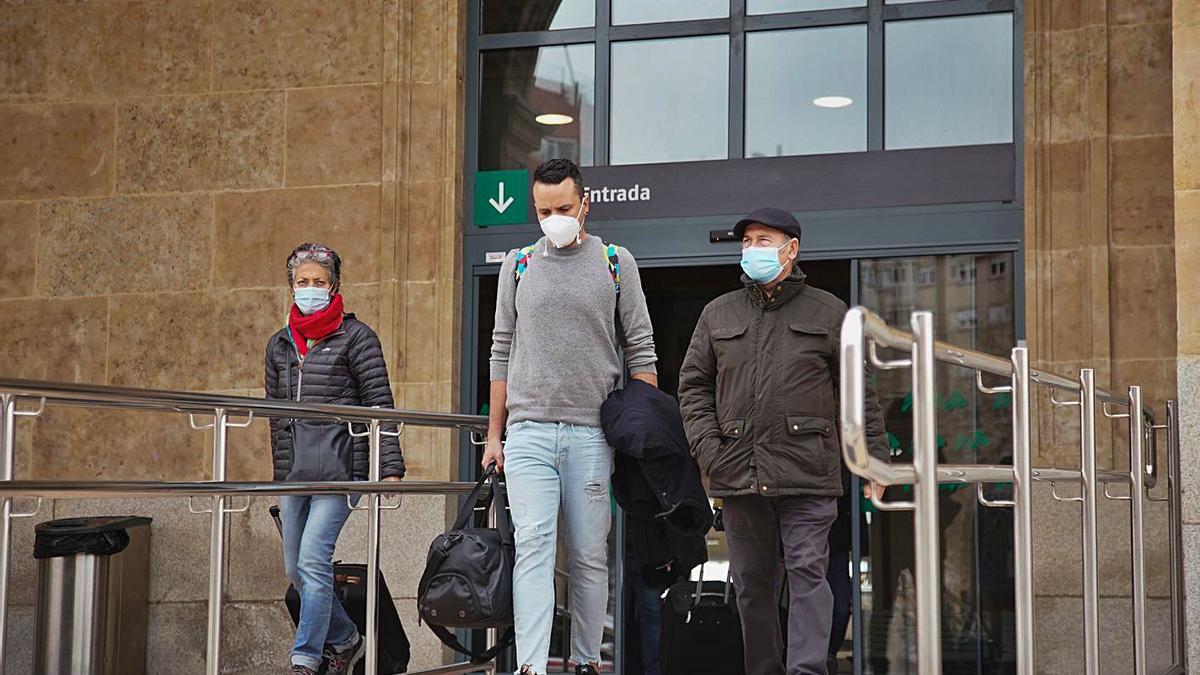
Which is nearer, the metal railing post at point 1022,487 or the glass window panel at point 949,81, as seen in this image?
the metal railing post at point 1022,487

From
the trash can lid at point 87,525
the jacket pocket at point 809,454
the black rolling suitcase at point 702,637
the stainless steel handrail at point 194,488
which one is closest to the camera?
the stainless steel handrail at point 194,488

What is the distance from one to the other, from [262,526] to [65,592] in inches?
47.2

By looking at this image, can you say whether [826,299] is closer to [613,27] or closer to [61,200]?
[613,27]

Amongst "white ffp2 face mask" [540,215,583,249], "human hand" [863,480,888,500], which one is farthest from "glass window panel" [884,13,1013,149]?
"human hand" [863,480,888,500]

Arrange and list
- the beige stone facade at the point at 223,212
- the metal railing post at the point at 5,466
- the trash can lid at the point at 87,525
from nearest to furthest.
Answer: the metal railing post at the point at 5,466 → the trash can lid at the point at 87,525 → the beige stone facade at the point at 223,212

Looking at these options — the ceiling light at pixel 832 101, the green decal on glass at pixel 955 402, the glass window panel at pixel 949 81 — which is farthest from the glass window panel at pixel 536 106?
the green decal on glass at pixel 955 402

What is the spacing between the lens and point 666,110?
9391 millimetres

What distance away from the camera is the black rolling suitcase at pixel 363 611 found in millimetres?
7039

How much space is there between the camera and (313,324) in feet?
21.8

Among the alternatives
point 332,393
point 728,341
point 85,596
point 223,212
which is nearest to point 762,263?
point 728,341

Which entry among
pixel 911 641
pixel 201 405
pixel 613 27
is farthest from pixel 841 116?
pixel 201 405

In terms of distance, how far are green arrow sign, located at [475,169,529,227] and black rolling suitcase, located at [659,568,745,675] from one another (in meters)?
2.62

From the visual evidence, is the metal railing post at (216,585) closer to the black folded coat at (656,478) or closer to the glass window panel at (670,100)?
the black folded coat at (656,478)

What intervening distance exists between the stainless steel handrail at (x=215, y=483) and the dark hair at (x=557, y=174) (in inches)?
47.4
